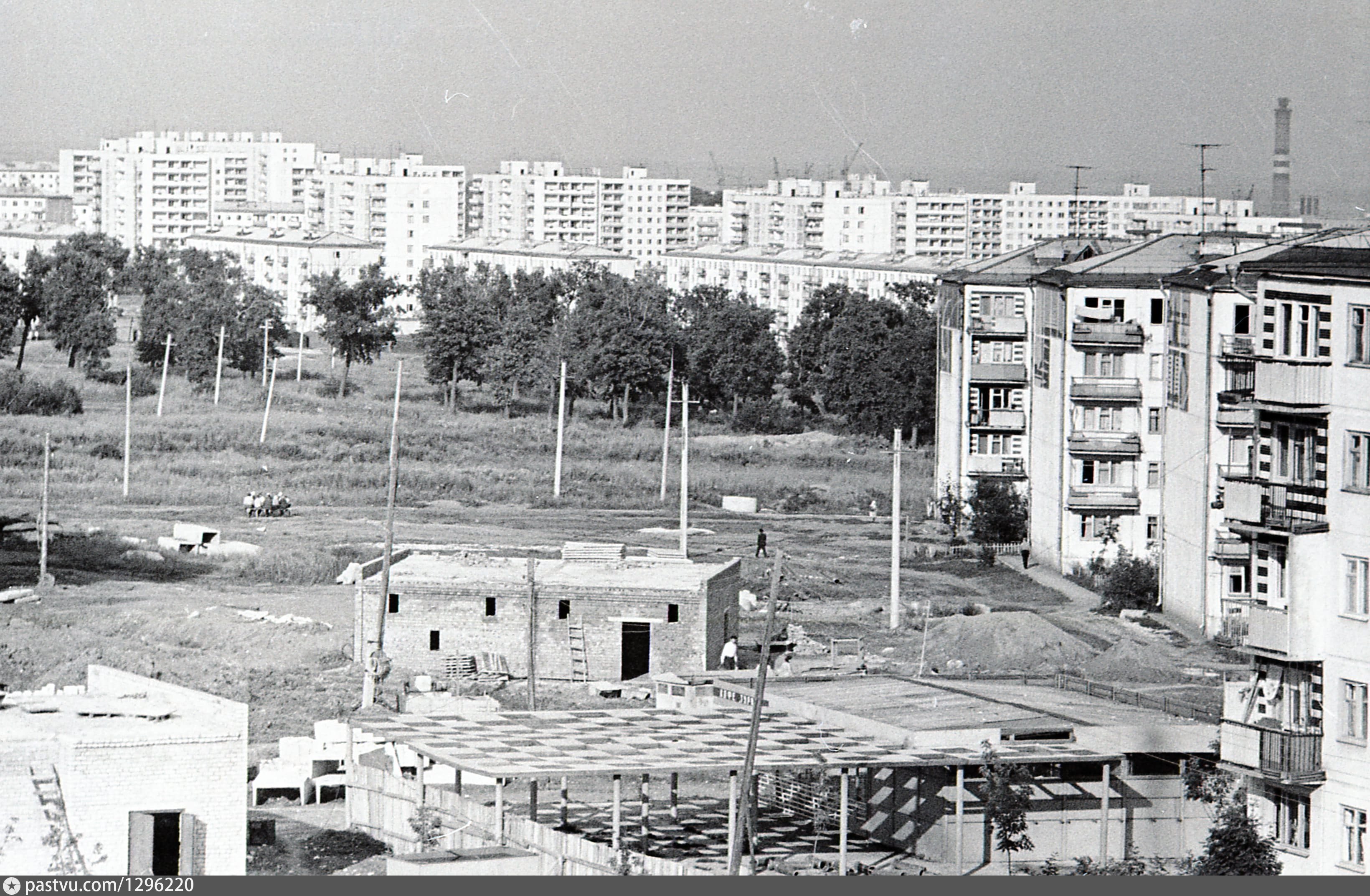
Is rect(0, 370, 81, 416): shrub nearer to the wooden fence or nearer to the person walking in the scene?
the person walking

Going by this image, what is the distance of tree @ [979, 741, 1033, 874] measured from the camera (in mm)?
9875

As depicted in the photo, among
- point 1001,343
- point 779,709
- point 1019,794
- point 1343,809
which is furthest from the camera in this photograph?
point 1001,343

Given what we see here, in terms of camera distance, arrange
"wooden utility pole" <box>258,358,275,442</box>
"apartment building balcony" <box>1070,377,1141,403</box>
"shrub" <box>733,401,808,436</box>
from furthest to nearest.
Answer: "shrub" <box>733,401,808,436</box>
"wooden utility pole" <box>258,358,275,442</box>
"apartment building balcony" <box>1070,377,1141,403</box>

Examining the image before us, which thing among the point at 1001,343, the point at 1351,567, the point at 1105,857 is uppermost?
the point at 1001,343

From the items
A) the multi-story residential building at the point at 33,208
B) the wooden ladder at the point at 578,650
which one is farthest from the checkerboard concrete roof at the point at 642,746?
the multi-story residential building at the point at 33,208

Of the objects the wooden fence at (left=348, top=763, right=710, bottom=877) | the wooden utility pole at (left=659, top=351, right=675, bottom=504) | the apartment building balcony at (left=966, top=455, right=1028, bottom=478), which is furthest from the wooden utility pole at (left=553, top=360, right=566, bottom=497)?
the wooden fence at (left=348, top=763, right=710, bottom=877)

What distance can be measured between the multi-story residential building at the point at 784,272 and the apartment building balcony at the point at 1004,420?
26396 mm

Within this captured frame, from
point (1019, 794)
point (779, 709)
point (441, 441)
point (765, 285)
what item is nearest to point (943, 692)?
point (779, 709)

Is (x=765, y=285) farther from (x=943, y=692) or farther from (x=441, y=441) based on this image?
(x=943, y=692)

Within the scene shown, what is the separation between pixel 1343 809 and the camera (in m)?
8.68

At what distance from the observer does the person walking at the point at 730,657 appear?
1475 cm

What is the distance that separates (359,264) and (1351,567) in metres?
50.4

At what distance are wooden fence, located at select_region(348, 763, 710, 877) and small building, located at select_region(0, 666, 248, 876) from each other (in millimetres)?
1069

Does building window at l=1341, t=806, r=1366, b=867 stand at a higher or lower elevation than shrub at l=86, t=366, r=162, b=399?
lower
